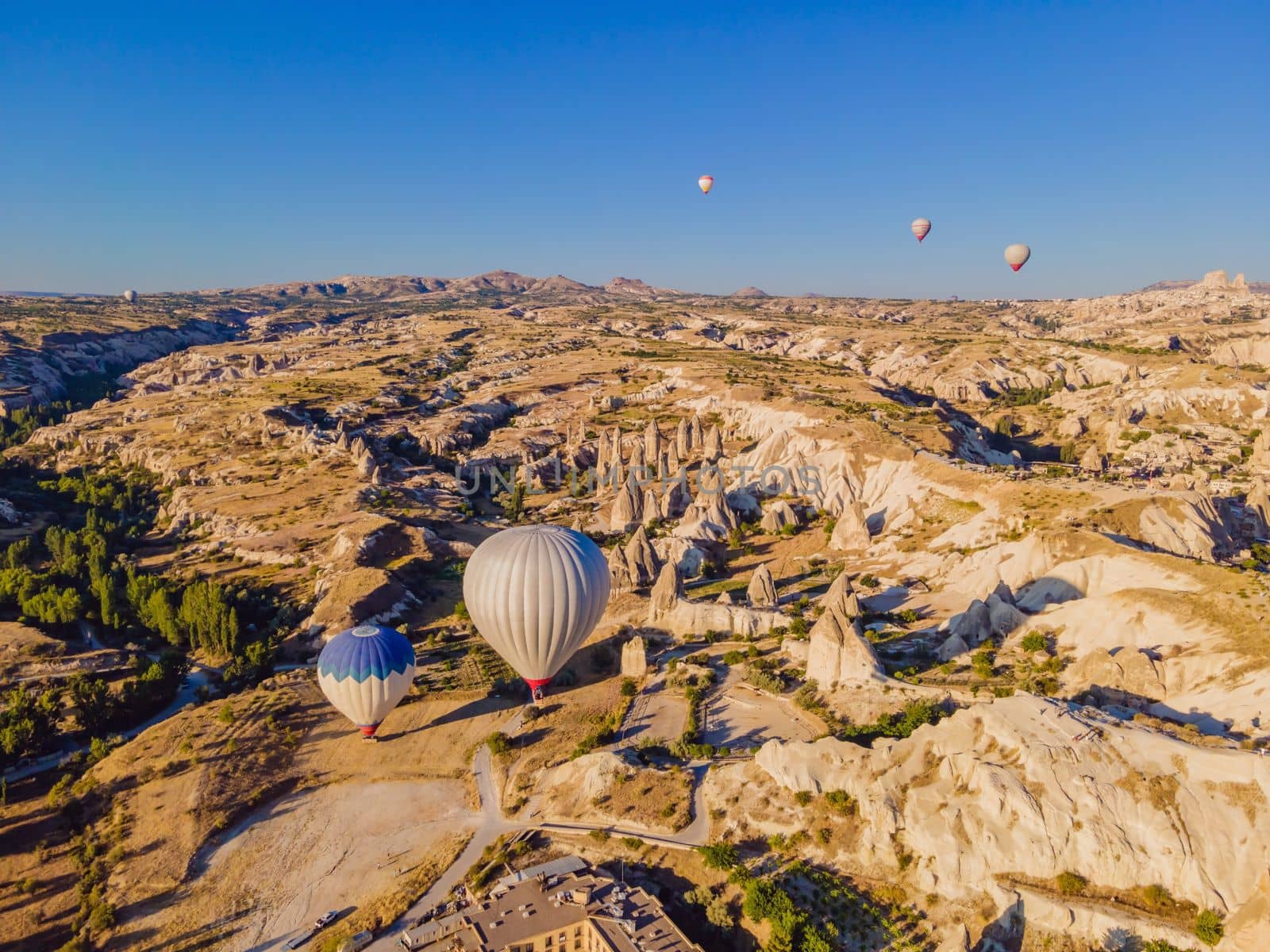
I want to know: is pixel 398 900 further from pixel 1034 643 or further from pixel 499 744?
pixel 1034 643

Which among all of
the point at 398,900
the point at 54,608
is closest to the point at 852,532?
the point at 398,900

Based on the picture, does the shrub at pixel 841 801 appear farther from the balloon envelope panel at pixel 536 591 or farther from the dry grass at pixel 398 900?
the dry grass at pixel 398 900

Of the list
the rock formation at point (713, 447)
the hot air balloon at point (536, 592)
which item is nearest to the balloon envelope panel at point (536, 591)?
the hot air balloon at point (536, 592)

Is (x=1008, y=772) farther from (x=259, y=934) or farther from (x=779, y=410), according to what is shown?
(x=779, y=410)

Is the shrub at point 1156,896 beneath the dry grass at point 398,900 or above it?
above

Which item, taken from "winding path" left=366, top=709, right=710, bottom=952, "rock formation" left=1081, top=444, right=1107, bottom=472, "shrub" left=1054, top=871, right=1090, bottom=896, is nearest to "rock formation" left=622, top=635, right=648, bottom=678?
"winding path" left=366, top=709, right=710, bottom=952
